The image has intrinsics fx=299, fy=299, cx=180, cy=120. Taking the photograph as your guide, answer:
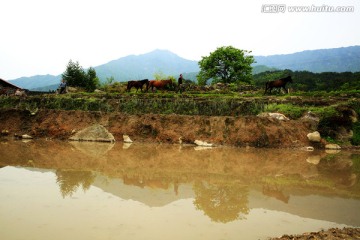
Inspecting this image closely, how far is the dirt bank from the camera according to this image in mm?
19797

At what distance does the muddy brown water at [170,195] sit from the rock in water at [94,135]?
4981 millimetres

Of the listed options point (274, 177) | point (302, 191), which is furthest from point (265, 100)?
point (302, 191)

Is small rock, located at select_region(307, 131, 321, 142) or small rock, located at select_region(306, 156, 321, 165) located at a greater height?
small rock, located at select_region(307, 131, 321, 142)

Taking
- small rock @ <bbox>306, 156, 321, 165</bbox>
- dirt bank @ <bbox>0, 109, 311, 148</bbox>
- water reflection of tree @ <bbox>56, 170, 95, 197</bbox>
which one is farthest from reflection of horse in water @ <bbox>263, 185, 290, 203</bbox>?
dirt bank @ <bbox>0, 109, 311, 148</bbox>

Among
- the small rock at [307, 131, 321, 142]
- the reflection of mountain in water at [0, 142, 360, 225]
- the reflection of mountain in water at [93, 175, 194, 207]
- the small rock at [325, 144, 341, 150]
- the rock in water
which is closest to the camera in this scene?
the reflection of mountain in water at [0, 142, 360, 225]

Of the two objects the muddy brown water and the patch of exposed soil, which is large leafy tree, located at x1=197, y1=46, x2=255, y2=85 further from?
the patch of exposed soil

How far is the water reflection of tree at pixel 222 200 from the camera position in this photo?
7.06 meters

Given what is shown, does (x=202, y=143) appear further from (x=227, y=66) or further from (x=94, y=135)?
(x=227, y=66)

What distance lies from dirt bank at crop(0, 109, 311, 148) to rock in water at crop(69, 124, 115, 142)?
42 cm

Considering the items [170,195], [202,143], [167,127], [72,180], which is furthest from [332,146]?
[72,180]

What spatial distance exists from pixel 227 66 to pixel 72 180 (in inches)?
1816

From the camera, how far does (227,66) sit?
53.0m

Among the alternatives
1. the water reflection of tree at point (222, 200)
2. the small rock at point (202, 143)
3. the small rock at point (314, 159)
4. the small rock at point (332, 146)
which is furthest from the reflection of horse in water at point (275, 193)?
the small rock at point (332, 146)

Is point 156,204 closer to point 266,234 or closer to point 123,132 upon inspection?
point 266,234
